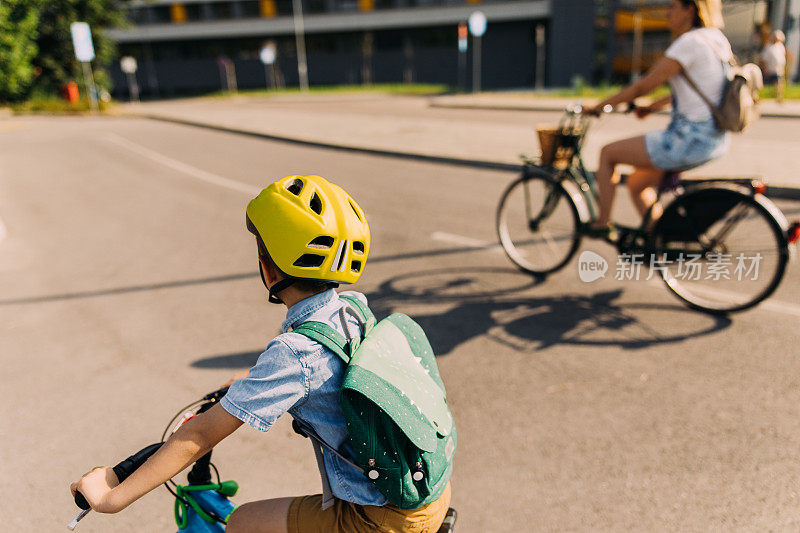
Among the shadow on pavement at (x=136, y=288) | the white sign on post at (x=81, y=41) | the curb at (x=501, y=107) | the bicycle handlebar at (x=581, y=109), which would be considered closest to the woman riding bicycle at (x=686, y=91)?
the bicycle handlebar at (x=581, y=109)

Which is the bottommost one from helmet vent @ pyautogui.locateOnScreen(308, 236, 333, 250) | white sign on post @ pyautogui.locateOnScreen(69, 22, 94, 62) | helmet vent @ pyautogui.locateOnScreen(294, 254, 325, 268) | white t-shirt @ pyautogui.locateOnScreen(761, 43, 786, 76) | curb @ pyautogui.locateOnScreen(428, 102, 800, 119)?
curb @ pyautogui.locateOnScreen(428, 102, 800, 119)

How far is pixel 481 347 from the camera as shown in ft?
13.6

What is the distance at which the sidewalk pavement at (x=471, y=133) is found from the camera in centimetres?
962

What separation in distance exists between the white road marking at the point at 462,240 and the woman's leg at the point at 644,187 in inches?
70.0

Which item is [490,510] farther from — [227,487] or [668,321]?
[668,321]

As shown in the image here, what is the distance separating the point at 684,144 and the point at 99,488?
13.5 ft

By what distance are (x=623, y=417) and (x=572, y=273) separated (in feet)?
7.59

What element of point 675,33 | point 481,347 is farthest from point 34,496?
point 675,33

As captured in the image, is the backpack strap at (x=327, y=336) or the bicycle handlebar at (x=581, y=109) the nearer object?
the backpack strap at (x=327, y=336)

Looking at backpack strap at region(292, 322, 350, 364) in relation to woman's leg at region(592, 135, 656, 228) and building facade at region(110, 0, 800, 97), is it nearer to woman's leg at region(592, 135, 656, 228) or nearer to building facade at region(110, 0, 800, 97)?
woman's leg at region(592, 135, 656, 228)

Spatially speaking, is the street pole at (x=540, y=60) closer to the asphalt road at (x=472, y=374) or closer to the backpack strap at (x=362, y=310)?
the asphalt road at (x=472, y=374)

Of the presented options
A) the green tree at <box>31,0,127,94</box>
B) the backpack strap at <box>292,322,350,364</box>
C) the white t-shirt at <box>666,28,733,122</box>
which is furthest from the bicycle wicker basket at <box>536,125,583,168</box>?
the green tree at <box>31,0,127,94</box>

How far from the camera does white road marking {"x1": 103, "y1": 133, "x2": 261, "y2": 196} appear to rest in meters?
9.66

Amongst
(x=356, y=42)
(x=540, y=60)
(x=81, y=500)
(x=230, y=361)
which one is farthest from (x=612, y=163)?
(x=356, y=42)
